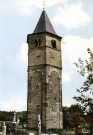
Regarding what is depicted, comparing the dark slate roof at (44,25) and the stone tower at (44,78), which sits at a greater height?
the dark slate roof at (44,25)

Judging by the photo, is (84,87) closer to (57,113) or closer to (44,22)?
(57,113)

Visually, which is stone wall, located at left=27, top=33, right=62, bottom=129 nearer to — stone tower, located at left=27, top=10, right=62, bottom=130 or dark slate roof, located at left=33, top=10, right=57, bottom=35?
stone tower, located at left=27, top=10, right=62, bottom=130

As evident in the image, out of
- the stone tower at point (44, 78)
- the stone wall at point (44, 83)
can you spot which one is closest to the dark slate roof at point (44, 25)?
the stone tower at point (44, 78)

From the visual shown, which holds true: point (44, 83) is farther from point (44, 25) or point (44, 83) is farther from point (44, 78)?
point (44, 25)

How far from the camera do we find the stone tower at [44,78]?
3125cm

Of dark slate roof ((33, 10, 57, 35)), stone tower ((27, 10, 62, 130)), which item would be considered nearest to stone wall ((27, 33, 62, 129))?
stone tower ((27, 10, 62, 130))

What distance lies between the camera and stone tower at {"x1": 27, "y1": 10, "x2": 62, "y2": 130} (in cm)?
3125

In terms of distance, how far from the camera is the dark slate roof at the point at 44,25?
34531mm

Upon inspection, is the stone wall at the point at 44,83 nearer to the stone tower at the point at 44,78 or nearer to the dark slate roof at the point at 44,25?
the stone tower at the point at 44,78

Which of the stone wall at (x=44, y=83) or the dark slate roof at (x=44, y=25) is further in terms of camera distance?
the dark slate roof at (x=44, y=25)

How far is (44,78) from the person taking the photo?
1264 inches

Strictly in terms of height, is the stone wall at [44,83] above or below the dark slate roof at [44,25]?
below

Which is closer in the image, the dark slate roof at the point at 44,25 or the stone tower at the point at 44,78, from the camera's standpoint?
the stone tower at the point at 44,78

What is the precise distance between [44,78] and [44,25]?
848cm
